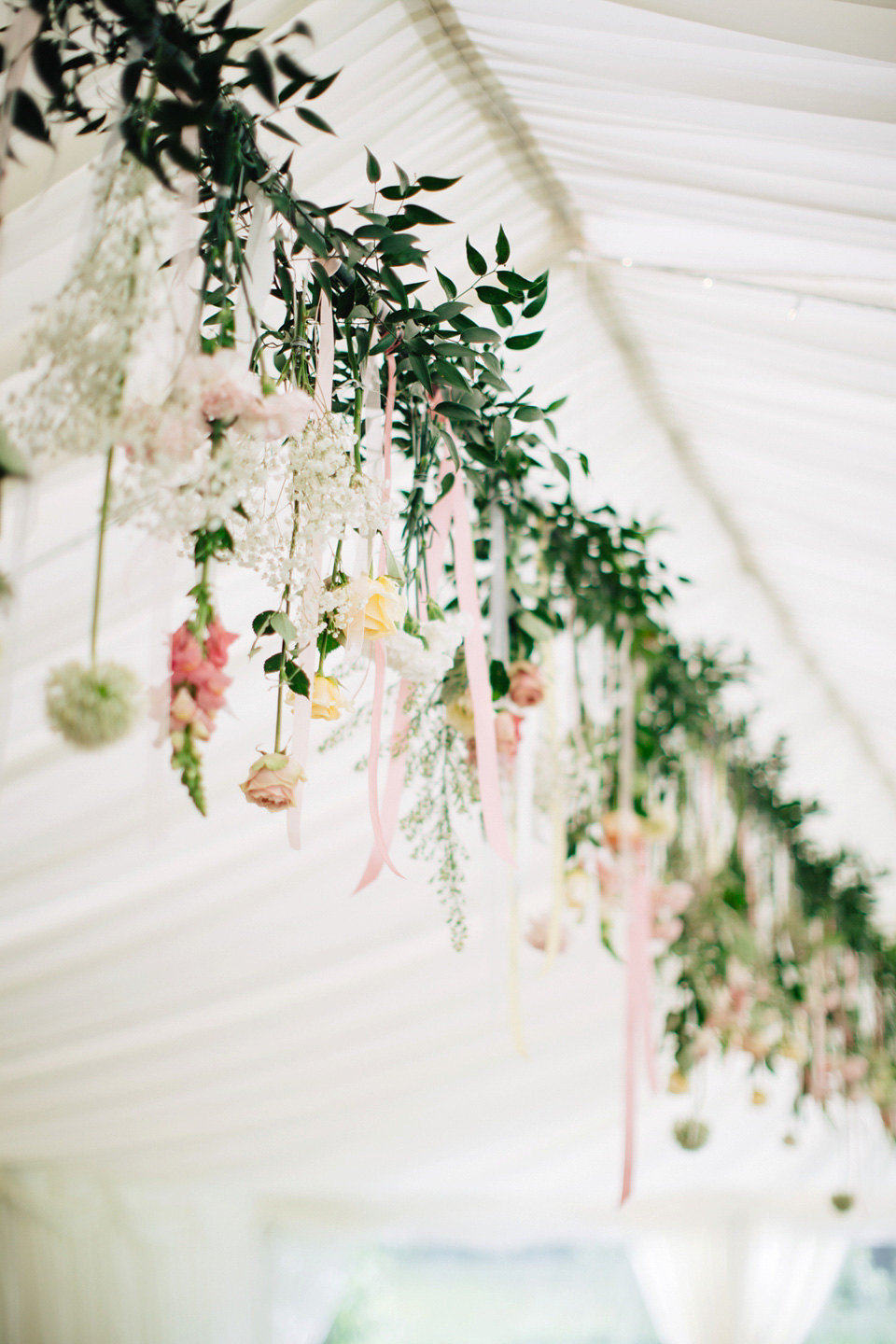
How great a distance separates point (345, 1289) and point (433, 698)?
627 cm

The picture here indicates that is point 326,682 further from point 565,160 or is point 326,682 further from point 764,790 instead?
point 764,790

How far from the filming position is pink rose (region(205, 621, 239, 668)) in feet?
3.09

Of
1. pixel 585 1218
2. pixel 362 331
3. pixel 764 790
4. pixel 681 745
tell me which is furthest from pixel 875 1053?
pixel 362 331

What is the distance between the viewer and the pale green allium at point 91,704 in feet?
2.70

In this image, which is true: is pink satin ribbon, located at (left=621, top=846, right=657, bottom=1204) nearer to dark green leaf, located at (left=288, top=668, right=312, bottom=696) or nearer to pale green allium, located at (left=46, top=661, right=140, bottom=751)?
dark green leaf, located at (left=288, top=668, right=312, bottom=696)

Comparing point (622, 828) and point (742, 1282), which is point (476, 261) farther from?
point (742, 1282)

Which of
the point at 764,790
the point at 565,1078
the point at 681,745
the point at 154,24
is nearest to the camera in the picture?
the point at 154,24

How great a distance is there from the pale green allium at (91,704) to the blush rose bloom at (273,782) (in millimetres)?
178

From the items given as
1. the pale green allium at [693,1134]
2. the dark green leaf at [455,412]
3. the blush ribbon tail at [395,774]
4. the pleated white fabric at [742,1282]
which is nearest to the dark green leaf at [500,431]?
the dark green leaf at [455,412]

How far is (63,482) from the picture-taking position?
1.70m

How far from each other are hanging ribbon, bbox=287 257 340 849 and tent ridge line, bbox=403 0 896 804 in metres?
Answer: 0.68

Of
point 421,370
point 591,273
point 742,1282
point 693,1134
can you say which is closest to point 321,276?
point 421,370

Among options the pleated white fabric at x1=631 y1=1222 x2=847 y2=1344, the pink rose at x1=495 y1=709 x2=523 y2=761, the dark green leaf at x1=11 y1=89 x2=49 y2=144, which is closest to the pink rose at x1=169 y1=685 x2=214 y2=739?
the dark green leaf at x1=11 y1=89 x2=49 y2=144

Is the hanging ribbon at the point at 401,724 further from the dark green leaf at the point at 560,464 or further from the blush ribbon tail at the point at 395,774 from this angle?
the dark green leaf at the point at 560,464
